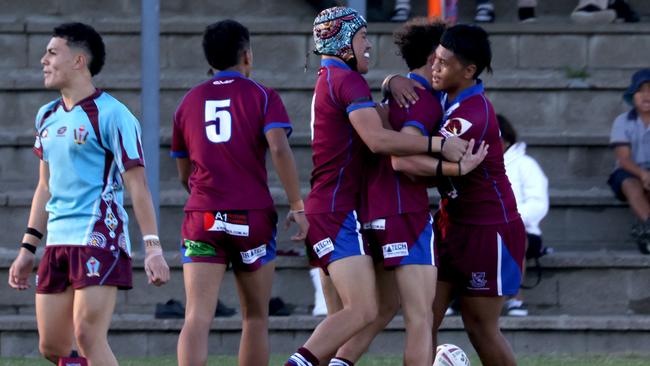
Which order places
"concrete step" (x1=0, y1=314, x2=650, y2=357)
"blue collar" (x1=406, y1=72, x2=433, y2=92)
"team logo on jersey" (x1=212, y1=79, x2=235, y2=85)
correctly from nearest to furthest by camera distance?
1. "blue collar" (x1=406, y1=72, x2=433, y2=92)
2. "team logo on jersey" (x1=212, y1=79, x2=235, y2=85)
3. "concrete step" (x1=0, y1=314, x2=650, y2=357)

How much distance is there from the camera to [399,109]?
7051 millimetres

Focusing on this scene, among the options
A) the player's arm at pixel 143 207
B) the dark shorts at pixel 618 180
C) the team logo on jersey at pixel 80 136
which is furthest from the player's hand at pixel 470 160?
the dark shorts at pixel 618 180

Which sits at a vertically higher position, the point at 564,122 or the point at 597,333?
the point at 564,122

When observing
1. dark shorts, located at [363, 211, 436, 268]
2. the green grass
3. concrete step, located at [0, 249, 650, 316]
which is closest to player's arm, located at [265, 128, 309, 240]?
dark shorts, located at [363, 211, 436, 268]

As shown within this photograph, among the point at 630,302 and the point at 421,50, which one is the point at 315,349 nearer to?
the point at 421,50

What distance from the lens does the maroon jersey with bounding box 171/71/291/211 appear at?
284 inches

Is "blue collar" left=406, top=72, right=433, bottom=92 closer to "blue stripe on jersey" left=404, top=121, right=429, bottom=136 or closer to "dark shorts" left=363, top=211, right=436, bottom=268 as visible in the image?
"blue stripe on jersey" left=404, top=121, right=429, bottom=136

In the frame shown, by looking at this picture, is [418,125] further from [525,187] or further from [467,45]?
[525,187]

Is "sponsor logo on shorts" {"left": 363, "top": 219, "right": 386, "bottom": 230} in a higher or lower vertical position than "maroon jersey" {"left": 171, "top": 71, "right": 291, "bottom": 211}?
lower

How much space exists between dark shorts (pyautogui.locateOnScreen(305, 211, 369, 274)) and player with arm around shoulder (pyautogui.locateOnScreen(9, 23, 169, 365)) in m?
0.94

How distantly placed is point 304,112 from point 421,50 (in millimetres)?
4523

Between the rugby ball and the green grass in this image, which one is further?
the green grass

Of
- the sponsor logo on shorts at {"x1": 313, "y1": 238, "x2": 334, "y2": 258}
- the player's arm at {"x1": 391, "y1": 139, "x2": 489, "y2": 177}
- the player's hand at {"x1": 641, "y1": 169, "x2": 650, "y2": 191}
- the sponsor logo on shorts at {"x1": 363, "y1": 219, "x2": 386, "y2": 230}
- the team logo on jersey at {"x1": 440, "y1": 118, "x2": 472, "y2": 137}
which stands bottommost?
the player's hand at {"x1": 641, "y1": 169, "x2": 650, "y2": 191}

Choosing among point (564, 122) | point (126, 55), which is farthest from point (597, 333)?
point (126, 55)
